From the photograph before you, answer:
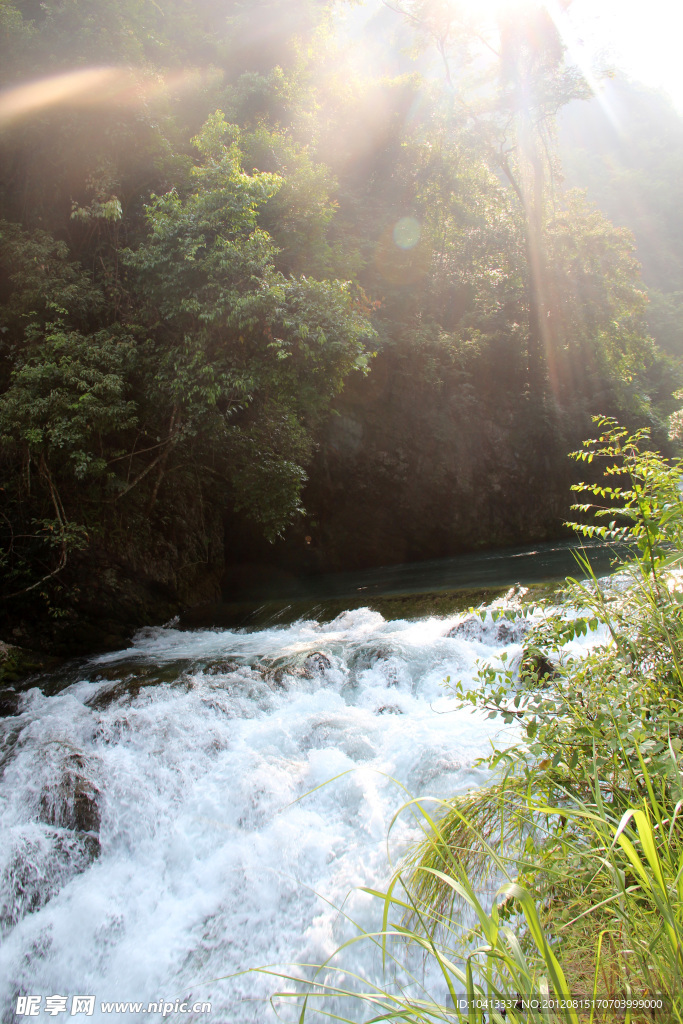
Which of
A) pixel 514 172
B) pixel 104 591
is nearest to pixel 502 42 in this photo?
pixel 514 172

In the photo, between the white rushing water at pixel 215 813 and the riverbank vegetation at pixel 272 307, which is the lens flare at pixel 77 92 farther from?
the white rushing water at pixel 215 813

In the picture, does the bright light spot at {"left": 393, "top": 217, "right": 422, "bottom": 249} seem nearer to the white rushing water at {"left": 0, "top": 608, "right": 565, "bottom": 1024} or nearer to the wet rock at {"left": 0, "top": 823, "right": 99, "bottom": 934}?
the white rushing water at {"left": 0, "top": 608, "right": 565, "bottom": 1024}

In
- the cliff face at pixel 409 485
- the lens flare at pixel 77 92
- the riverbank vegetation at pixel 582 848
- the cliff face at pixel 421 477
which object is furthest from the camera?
the cliff face at pixel 421 477

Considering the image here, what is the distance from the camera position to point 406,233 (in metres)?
14.7

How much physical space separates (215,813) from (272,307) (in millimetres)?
6323

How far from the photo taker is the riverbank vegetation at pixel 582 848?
3.87 ft

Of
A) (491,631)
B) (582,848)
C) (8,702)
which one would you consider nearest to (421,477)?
(491,631)

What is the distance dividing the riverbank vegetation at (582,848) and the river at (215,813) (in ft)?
1.18

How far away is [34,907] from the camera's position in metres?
3.04

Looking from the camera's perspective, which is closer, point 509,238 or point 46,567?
point 46,567

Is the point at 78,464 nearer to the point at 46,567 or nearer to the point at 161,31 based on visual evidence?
the point at 46,567

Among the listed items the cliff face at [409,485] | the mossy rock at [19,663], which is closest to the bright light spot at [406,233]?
the cliff face at [409,485]

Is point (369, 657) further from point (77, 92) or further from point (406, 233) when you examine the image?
point (406, 233)

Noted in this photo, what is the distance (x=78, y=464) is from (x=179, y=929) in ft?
20.2
